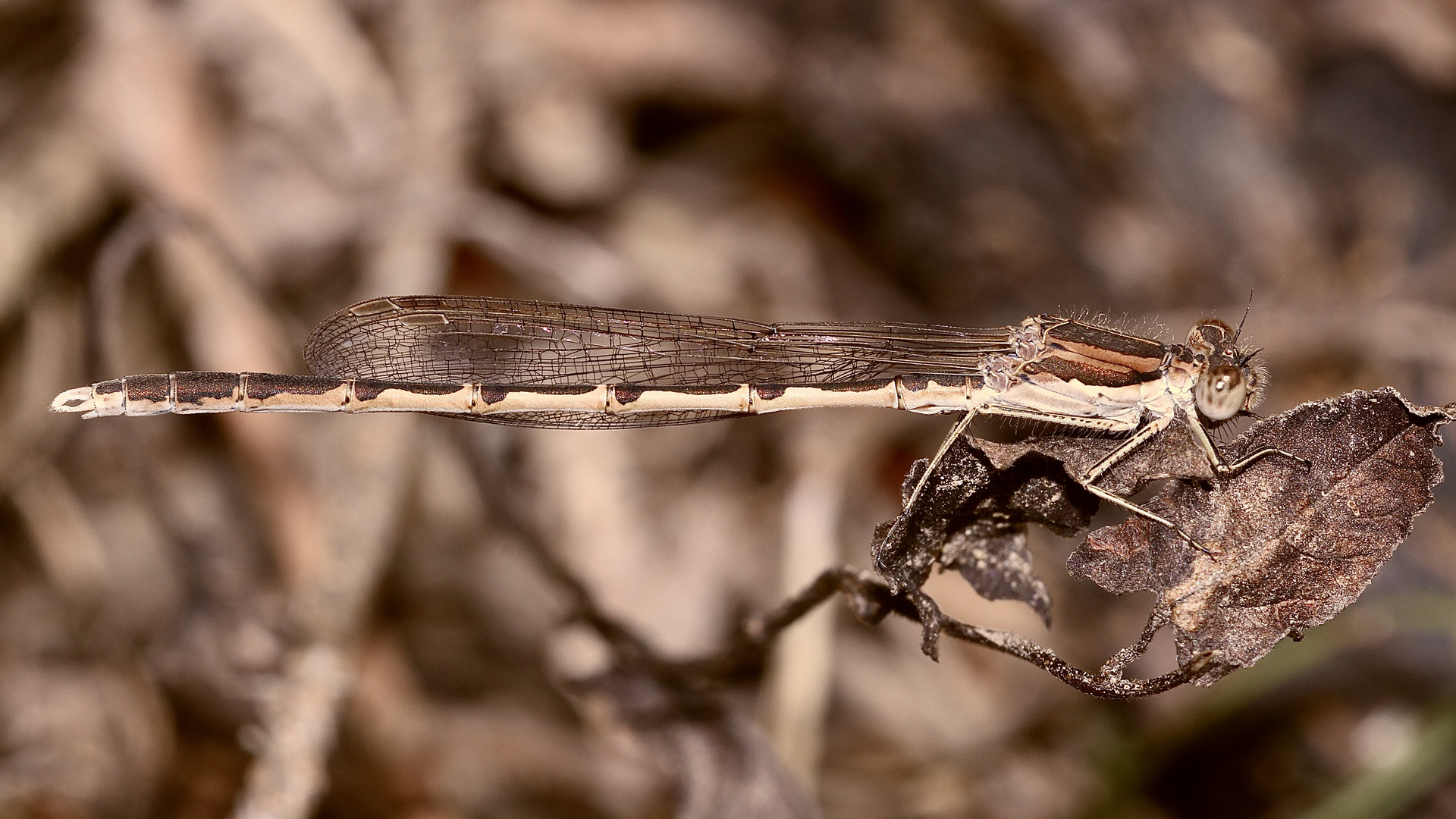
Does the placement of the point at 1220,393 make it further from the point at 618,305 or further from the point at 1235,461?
the point at 618,305

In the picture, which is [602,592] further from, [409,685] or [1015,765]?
[1015,765]

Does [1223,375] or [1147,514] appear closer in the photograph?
[1147,514]

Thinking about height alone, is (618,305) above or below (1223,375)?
above

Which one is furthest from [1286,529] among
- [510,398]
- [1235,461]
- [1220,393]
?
[510,398]

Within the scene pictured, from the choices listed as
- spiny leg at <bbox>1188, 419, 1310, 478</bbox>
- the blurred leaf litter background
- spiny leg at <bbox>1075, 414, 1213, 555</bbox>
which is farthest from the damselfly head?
the blurred leaf litter background

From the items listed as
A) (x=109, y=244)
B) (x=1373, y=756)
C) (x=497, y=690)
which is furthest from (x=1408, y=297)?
(x=109, y=244)

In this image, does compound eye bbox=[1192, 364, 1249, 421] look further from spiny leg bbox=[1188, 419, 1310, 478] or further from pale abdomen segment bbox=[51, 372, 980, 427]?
pale abdomen segment bbox=[51, 372, 980, 427]

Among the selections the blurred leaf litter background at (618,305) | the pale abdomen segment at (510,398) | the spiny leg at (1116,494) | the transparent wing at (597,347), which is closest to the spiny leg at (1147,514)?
the spiny leg at (1116,494)
